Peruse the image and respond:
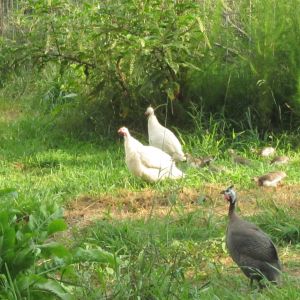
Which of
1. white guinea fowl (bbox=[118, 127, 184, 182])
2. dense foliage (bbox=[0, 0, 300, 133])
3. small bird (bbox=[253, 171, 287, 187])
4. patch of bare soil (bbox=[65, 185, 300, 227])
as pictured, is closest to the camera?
patch of bare soil (bbox=[65, 185, 300, 227])

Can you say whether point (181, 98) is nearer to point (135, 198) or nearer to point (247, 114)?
point (247, 114)

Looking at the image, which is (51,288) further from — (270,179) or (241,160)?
(241,160)

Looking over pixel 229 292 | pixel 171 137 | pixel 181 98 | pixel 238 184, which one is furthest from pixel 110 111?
pixel 229 292

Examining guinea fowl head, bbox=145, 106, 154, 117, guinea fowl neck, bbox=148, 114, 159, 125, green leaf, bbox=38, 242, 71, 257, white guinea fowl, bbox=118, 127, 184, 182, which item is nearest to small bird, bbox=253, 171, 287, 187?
white guinea fowl, bbox=118, 127, 184, 182

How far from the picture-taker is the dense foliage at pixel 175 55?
1060 centimetres

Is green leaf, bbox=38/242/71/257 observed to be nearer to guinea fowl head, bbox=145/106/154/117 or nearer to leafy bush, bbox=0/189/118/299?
leafy bush, bbox=0/189/118/299

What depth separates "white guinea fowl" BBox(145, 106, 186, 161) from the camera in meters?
9.84

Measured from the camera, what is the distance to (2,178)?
9492 millimetres

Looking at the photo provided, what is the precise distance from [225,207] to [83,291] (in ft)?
10.1

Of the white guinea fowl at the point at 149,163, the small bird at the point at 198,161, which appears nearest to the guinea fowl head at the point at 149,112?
the small bird at the point at 198,161

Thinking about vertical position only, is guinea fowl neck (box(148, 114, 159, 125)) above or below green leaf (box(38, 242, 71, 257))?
below

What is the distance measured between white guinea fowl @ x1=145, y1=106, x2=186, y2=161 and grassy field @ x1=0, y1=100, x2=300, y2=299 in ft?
1.02

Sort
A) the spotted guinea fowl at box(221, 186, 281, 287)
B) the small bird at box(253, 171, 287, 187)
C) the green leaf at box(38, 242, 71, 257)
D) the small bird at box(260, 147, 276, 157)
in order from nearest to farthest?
the green leaf at box(38, 242, 71, 257)
the spotted guinea fowl at box(221, 186, 281, 287)
the small bird at box(253, 171, 287, 187)
the small bird at box(260, 147, 276, 157)

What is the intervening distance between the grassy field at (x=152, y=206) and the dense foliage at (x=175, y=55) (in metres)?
0.42
